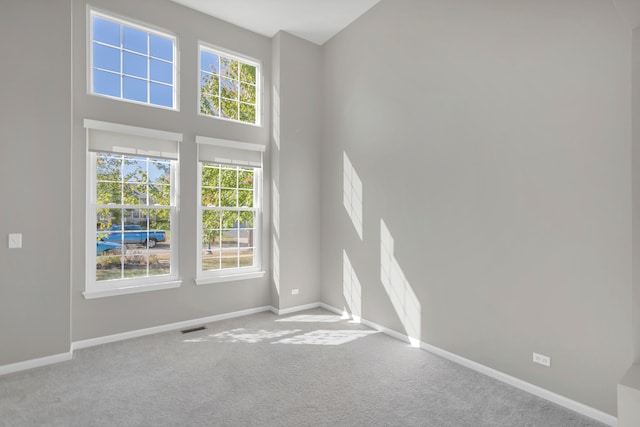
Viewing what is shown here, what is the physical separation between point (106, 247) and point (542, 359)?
4258 mm

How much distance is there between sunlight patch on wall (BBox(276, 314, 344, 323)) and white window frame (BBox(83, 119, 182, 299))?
151cm

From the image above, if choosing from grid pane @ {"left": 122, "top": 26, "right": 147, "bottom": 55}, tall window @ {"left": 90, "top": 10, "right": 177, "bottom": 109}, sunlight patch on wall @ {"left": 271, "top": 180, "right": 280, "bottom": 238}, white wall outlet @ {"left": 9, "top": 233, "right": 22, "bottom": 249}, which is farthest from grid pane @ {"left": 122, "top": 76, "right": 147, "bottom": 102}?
sunlight patch on wall @ {"left": 271, "top": 180, "right": 280, "bottom": 238}

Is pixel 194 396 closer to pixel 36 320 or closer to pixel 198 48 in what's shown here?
pixel 36 320

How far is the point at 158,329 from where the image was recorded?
381cm

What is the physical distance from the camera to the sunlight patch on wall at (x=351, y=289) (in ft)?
13.9

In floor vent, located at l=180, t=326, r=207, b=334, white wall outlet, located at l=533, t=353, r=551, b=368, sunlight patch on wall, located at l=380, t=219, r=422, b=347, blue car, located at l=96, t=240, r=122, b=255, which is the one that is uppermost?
blue car, located at l=96, t=240, r=122, b=255

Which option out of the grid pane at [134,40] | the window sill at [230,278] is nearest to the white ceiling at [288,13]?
the grid pane at [134,40]

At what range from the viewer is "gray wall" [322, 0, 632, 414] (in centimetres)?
222

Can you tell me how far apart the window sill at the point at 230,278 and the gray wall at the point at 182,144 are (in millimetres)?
73

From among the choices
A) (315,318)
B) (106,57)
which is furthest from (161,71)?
(315,318)

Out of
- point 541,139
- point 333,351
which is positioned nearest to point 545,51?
point 541,139

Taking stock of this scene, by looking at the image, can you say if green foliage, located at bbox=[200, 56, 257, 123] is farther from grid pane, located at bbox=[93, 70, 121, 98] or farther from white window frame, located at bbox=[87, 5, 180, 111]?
grid pane, located at bbox=[93, 70, 121, 98]

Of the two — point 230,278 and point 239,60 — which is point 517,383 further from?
point 239,60

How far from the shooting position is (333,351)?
11.0ft
